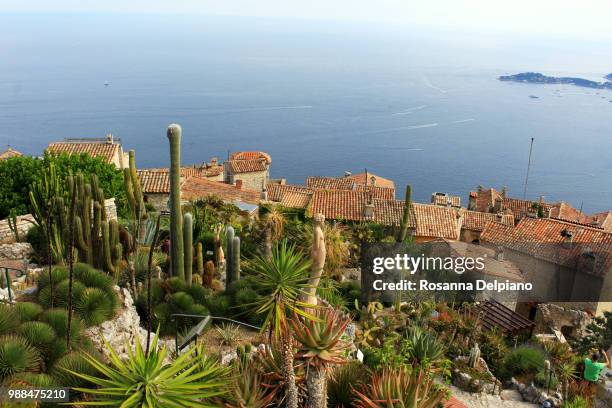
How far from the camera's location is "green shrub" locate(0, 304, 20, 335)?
8.16 m

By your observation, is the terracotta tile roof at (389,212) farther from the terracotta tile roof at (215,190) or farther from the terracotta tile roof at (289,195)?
the terracotta tile roof at (215,190)

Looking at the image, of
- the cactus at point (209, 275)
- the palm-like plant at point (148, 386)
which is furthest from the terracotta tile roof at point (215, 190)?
the palm-like plant at point (148, 386)

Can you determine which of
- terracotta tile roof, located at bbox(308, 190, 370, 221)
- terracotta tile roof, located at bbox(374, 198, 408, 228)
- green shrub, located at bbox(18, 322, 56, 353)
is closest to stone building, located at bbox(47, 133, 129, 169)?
terracotta tile roof, located at bbox(308, 190, 370, 221)

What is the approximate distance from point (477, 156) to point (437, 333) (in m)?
83.5

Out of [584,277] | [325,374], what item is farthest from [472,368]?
[584,277]

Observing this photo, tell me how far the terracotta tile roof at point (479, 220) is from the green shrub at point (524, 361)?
22985 millimetres

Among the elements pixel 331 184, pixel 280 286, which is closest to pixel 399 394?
pixel 280 286

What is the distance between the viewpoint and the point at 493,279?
18.1m

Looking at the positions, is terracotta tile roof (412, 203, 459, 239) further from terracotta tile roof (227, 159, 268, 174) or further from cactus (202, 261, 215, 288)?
cactus (202, 261, 215, 288)

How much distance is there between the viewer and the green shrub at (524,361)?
38.4ft

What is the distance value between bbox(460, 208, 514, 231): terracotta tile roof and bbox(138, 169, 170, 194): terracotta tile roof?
61.8ft

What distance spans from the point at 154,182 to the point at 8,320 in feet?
62.1

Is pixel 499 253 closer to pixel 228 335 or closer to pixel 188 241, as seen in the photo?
pixel 188 241

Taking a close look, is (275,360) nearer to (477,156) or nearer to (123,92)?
(477,156)
